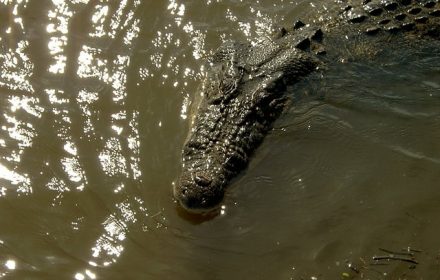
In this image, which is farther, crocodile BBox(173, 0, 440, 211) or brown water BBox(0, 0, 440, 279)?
crocodile BBox(173, 0, 440, 211)

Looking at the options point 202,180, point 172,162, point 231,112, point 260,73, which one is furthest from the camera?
point 260,73

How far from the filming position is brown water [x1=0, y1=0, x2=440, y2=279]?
4508mm

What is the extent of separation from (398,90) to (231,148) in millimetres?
2190

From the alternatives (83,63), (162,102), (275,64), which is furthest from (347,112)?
(83,63)

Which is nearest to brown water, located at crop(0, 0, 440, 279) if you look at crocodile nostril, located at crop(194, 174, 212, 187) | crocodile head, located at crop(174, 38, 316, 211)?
crocodile head, located at crop(174, 38, 316, 211)

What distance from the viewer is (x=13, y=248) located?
4.49 meters

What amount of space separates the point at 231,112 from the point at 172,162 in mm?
776

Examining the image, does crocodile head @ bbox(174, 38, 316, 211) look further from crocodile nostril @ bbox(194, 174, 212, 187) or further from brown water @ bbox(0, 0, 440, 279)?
brown water @ bbox(0, 0, 440, 279)

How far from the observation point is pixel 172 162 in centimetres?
519

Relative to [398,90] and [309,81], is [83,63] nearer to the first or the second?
[309,81]

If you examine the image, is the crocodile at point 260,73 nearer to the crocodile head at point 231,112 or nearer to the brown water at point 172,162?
the crocodile head at point 231,112

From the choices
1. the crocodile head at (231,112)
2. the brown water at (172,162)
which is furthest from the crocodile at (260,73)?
the brown water at (172,162)

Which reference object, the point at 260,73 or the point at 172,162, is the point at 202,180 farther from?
the point at 260,73

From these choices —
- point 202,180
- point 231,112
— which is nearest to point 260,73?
point 231,112
